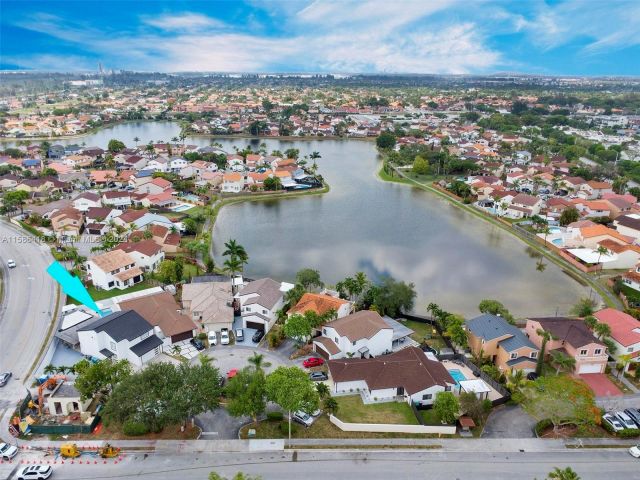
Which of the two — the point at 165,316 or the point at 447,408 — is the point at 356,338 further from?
the point at 165,316

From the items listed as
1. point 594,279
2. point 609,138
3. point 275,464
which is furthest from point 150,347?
point 609,138

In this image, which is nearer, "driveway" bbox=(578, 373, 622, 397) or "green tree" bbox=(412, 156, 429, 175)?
"driveway" bbox=(578, 373, 622, 397)

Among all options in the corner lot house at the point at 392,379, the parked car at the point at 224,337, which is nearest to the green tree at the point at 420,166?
the parked car at the point at 224,337

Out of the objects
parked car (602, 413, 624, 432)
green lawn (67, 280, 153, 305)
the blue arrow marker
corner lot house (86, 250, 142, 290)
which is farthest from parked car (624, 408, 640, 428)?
corner lot house (86, 250, 142, 290)

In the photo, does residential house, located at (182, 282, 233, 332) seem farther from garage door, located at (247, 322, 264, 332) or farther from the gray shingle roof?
the gray shingle roof

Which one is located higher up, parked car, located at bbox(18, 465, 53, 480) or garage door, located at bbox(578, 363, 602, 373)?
parked car, located at bbox(18, 465, 53, 480)

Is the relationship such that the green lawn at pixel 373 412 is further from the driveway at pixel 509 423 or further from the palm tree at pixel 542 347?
the palm tree at pixel 542 347
